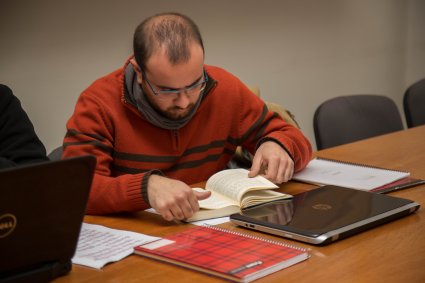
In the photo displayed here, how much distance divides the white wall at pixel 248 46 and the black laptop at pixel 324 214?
162cm

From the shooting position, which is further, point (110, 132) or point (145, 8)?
point (145, 8)

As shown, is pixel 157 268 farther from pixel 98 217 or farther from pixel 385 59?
pixel 385 59

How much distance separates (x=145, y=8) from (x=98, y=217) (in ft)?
5.91

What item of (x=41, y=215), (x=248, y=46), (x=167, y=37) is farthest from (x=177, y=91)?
(x=248, y=46)

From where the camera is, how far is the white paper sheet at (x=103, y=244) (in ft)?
5.01

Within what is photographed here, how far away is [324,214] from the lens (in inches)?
68.9

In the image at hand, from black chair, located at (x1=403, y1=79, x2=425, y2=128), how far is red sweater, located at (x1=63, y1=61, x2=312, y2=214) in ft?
4.57

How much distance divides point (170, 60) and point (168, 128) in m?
0.29

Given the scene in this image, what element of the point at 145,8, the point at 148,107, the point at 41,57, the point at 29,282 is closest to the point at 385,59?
the point at 145,8

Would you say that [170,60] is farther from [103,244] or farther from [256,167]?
[103,244]

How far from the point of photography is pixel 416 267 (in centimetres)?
146

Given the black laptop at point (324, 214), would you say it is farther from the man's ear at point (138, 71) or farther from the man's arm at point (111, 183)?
the man's ear at point (138, 71)

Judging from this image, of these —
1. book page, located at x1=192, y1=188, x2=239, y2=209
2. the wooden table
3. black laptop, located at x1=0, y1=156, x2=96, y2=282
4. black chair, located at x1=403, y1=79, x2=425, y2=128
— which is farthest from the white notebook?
black chair, located at x1=403, y1=79, x2=425, y2=128

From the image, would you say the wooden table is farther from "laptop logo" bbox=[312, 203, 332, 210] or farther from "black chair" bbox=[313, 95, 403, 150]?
"black chair" bbox=[313, 95, 403, 150]
